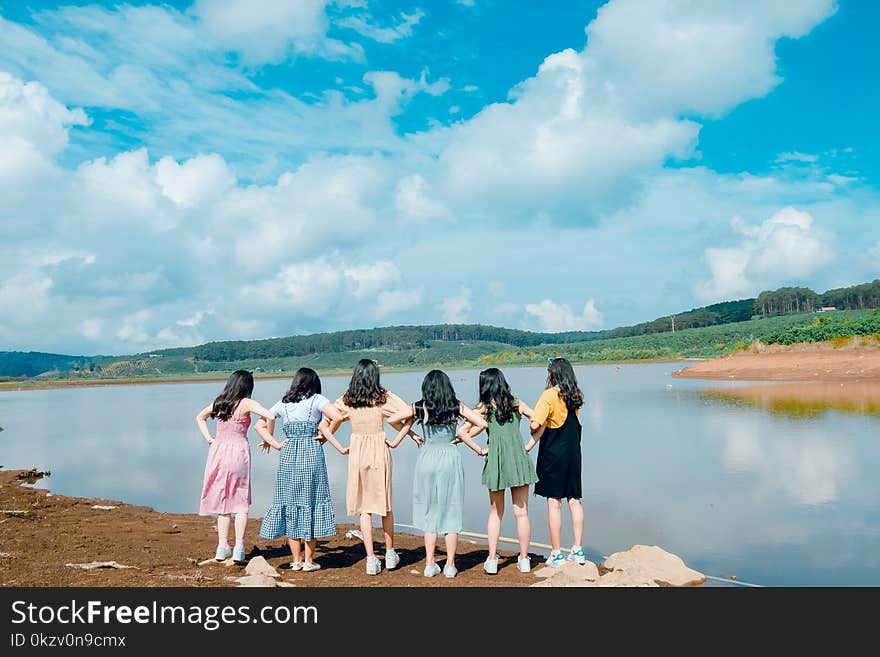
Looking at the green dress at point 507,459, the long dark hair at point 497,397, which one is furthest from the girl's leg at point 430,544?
the long dark hair at point 497,397

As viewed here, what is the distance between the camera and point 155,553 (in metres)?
6.91

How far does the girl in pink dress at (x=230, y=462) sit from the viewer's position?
634 cm

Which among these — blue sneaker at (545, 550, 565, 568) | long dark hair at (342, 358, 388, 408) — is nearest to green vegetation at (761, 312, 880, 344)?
blue sneaker at (545, 550, 565, 568)

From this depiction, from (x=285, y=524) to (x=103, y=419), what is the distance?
81.8 ft

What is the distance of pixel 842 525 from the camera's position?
7414 millimetres

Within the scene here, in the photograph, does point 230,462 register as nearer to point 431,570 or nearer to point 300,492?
point 300,492

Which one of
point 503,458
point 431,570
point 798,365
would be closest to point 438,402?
point 503,458

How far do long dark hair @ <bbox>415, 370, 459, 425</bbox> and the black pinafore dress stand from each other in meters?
1.00

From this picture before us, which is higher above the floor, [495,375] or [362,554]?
[495,375]

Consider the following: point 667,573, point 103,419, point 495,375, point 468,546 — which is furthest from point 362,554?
point 103,419

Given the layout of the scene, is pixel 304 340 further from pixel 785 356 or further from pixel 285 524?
pixel 285 524

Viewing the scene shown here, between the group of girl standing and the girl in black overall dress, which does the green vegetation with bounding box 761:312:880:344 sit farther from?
the group of girl standing

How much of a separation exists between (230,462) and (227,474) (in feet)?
0.38

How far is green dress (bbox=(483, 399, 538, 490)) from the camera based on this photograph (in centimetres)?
600
